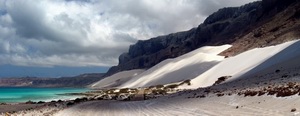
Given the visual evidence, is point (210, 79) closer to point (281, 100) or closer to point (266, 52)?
point (266, 52)

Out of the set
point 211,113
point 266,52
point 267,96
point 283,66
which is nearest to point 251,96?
point 267,96

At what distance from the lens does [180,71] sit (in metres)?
180

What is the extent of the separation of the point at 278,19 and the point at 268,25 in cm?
537

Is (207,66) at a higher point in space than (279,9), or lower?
lower

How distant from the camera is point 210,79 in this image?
4387 inches

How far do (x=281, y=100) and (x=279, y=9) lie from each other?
187m

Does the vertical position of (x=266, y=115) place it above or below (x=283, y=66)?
below

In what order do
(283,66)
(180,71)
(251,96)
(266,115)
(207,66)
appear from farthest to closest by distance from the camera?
(180,71)
(207,66)
(283,66)
(251,96)
(266,115)

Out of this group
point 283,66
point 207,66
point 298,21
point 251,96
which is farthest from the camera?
point 207,66

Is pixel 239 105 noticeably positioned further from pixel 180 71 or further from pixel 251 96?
pixel 180 71

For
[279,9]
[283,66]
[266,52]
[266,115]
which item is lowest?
[266,115]

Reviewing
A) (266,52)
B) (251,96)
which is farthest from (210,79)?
(251,96)

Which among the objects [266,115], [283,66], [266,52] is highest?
[266,52]

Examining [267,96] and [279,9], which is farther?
[279,9]
